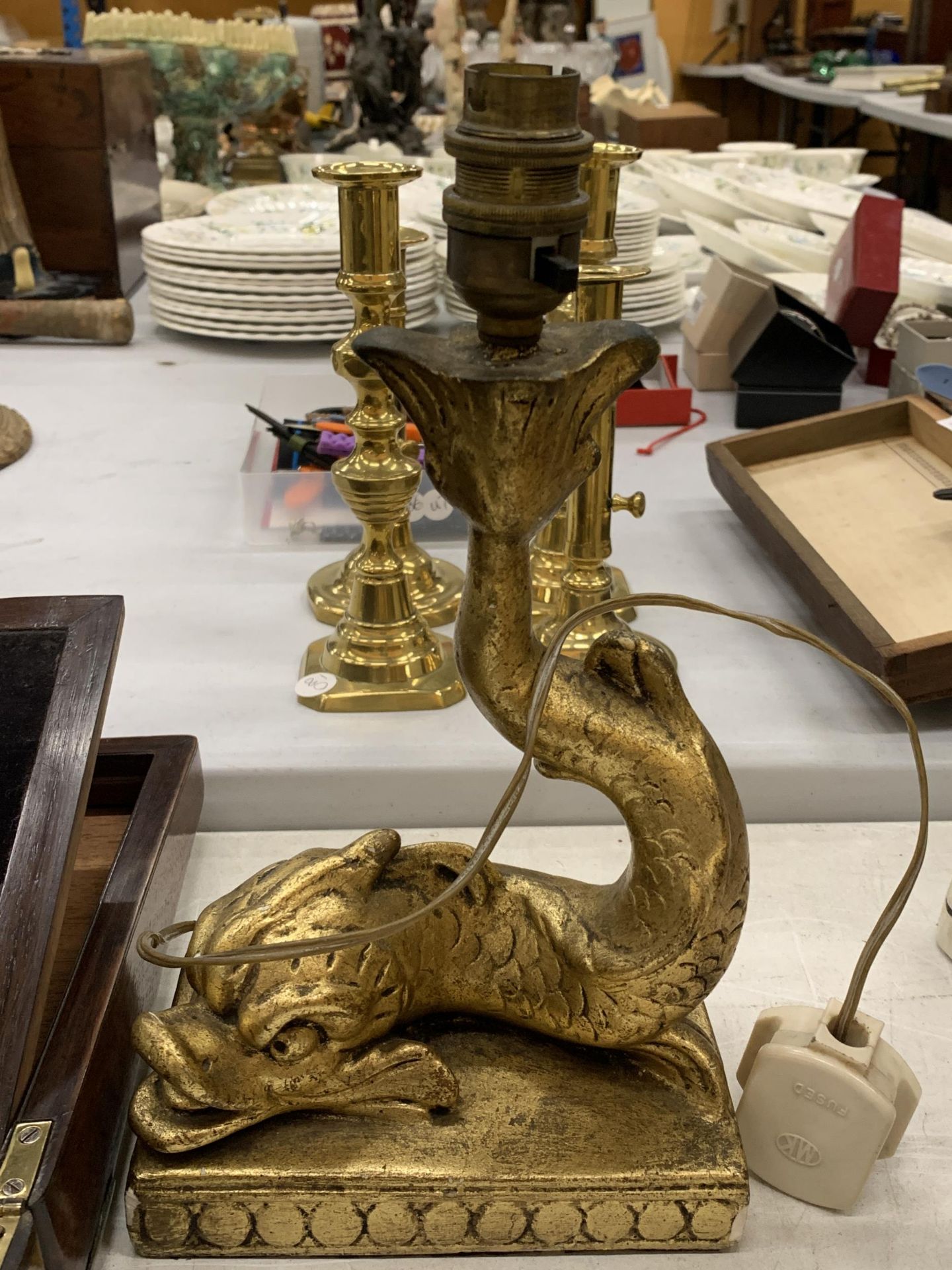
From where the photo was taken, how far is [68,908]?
0.65m

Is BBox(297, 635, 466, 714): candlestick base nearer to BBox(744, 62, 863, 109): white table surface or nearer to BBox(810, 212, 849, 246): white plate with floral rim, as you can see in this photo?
BBox(810, 212, 849, 246): white plate with floral rim

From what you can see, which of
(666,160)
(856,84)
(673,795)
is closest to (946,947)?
(673,795)

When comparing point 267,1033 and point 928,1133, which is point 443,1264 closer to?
point 267,1033

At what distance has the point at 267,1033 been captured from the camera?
49cm

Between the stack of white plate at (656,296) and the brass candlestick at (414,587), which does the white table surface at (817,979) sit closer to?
the brass candlestick at (414,587)

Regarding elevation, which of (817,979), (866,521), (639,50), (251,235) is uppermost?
(639,50)

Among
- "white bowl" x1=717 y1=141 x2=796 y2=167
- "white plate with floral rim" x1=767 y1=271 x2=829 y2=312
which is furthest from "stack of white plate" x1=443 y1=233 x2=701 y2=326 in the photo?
"white bowl" x1=717 y1=141 x2=796 y2=167

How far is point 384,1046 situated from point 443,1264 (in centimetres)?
9

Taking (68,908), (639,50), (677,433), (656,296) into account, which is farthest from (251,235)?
(639,50)

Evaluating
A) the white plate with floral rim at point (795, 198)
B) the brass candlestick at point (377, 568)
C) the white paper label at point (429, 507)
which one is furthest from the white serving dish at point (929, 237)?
the brass candlestick at point (377, 568)

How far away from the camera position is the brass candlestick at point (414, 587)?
977 mm

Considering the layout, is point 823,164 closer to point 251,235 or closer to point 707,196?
point 707,196

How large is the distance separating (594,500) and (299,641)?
0.26 meters

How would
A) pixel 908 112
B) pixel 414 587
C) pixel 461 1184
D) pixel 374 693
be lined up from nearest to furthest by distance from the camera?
pixel 461 1184, pixel 374 693, pixel 414 587, pixel 908 112
